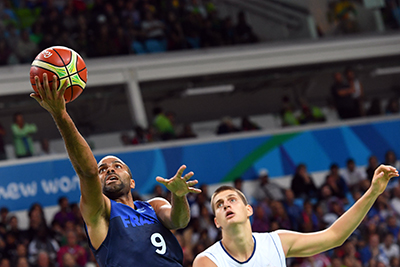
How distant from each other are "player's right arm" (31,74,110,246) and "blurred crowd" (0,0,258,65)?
31.1ft

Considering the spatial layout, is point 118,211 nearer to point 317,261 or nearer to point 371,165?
point 317,261

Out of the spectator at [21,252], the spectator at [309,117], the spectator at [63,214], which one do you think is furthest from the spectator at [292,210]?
the spectator at [21,252]

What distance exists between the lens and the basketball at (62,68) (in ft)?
13.2

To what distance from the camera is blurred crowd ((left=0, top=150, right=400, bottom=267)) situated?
1030cm

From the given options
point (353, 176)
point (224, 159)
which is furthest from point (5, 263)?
point (353, 176)

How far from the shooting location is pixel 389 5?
1617cm

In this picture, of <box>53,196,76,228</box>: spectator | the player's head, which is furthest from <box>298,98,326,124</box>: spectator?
the player's head

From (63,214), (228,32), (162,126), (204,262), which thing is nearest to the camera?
(204,262)

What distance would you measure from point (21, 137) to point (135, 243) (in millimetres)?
9025

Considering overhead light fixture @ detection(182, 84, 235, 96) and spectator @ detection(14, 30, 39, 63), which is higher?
spectator @ detection(14, 30, 39, 63)

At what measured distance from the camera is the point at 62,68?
13.5ft

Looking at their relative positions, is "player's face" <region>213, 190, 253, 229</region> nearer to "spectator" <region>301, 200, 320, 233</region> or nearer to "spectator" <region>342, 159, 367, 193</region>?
"spectator" <region>301, 200, 320, 233</region>

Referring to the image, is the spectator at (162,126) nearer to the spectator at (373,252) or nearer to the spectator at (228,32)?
the spectator at (228,32)

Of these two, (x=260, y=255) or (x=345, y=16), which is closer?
(x=260, y=255)
